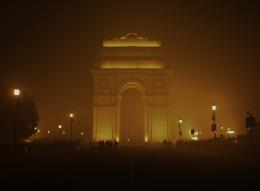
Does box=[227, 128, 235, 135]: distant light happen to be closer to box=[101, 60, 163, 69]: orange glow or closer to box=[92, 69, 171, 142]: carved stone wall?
box=[92, 69, 171, 142]: carved stone wall

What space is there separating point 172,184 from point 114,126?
2368 inches

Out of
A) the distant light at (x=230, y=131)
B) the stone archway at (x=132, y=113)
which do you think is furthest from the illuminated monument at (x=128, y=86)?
the distant light at (x=230, y=131)

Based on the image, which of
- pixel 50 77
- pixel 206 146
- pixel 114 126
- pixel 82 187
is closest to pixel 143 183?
pixel 82 187

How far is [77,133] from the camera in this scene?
76000 mm

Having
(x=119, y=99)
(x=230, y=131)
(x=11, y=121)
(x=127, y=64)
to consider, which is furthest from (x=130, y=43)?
(x=11, y=121)

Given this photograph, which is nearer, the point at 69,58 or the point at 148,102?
the point at 148,102

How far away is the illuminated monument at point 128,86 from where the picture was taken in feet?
238

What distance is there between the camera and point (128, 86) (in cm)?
7481

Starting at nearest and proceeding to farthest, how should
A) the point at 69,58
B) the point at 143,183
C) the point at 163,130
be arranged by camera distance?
the point at 143,183, the point at 163,130, the point at 69,58

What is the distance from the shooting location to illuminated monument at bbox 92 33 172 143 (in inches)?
2852

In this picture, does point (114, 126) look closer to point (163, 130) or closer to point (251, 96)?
point (163, 130)

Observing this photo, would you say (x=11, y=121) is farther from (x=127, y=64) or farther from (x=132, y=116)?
(x=132, y=116)

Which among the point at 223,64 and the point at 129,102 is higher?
the point at 223,64

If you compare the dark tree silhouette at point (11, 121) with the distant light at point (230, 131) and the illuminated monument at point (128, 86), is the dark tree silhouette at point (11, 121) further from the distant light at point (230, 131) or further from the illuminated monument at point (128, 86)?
the distant light at point (230, 131)
